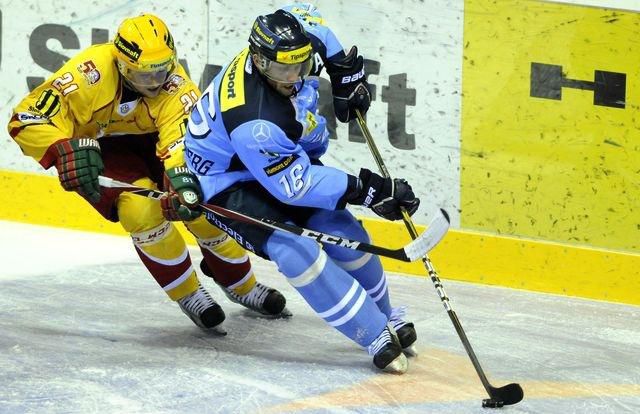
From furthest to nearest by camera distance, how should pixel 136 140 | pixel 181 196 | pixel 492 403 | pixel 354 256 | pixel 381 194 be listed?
pixel 136 140 < pixel 354 256 < pixel 181 196 < pixel 381 194 < pixel 492 403

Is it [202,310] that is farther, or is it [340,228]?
[202,310]

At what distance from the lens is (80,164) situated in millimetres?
3766

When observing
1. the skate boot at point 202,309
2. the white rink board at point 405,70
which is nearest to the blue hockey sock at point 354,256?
the skate boot at point 202,309

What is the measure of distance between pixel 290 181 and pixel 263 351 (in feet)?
2.39

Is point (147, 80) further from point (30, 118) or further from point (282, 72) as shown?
point (282, 72)

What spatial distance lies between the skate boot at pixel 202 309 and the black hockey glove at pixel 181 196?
15.5 inches

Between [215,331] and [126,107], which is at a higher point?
[126,107]

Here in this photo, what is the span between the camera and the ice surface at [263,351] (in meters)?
3.42

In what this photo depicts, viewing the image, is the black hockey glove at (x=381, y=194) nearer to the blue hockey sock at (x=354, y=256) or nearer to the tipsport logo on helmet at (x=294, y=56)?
the blue hockey sock at (x=354, y=256)

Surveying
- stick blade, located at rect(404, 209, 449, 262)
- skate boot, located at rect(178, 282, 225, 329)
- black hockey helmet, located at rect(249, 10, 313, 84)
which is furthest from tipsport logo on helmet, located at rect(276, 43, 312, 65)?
skate boot, located at rect(178, 282, 225, 329)

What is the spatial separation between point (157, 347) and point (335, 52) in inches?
49.0

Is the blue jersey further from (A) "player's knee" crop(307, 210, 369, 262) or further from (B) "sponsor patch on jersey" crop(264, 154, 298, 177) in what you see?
(A) "player's knee" crop(307, 210, 369, 262)

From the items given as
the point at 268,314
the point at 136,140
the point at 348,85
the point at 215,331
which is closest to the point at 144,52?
the point at 136,140

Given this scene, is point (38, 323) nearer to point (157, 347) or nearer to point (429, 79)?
point (157, 347)
